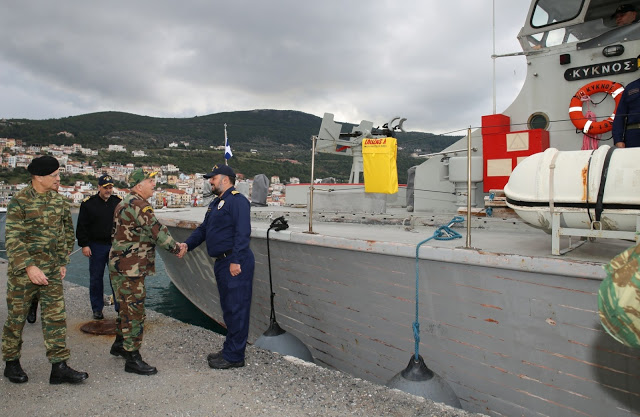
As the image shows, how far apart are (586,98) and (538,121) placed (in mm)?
562

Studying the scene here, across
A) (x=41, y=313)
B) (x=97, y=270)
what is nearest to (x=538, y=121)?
(x=41, y=313)

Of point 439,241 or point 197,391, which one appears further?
point 439,241

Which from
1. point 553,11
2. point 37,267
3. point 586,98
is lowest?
point 37,267

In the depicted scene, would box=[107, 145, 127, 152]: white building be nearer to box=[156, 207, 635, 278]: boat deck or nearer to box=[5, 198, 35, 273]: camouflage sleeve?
box=[156, 207, 635, 278]: boat deck

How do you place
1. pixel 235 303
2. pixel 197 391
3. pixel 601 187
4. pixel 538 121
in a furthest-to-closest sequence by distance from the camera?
1. pixel 538 121
2. pixel 235 303
3. pixel 197 391
4. pixel 601 187

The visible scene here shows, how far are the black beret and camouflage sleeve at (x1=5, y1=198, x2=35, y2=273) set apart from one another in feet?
0.76

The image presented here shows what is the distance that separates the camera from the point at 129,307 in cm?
330

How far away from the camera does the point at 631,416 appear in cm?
263

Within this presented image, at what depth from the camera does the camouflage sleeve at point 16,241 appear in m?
2.92

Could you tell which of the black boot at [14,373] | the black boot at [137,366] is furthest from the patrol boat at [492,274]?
the black boot at [14,373]

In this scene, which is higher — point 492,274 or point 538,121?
point 538,121

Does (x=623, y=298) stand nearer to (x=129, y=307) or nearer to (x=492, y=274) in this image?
(x=492, y=274)

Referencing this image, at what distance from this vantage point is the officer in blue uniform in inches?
134

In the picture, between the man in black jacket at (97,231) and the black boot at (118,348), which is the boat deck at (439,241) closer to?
the man in black jacket at (97,231)
